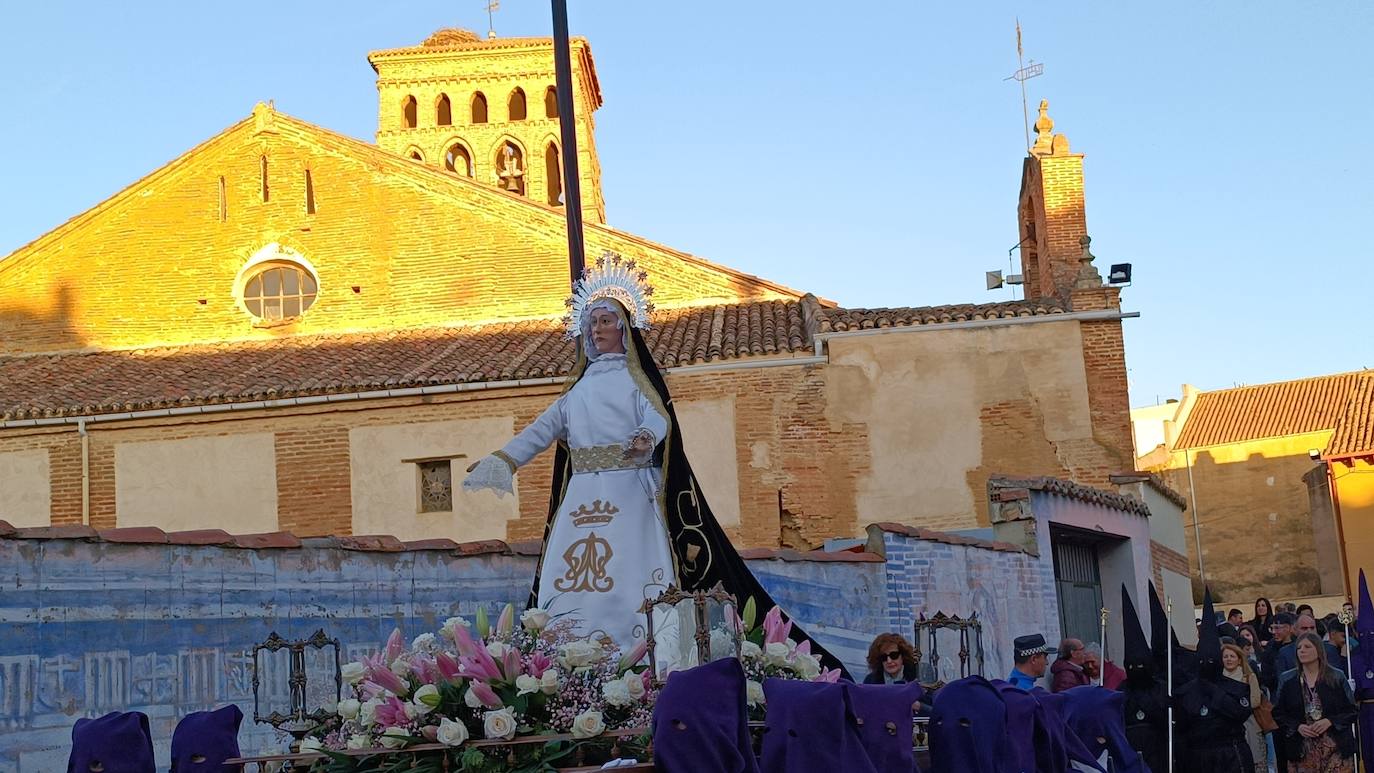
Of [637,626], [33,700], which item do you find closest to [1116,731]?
[637,626]

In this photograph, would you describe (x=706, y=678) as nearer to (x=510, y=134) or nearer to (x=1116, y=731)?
(x=1116, y=731)

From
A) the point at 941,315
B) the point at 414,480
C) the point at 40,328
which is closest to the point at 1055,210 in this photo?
the point at 941,315

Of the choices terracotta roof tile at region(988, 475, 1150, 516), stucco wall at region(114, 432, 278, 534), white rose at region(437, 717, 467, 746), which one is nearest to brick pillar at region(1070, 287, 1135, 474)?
terracotta roof tile at region(988, 475, 1150, 516)

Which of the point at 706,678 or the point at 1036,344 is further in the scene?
the point at 1036,344

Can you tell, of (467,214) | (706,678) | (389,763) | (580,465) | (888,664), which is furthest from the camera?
(467,214)

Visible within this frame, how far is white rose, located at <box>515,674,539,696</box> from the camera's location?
18.4 feet

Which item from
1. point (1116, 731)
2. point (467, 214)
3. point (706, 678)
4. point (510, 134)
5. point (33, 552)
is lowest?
point (1116, 731)

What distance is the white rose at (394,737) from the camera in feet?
18.4

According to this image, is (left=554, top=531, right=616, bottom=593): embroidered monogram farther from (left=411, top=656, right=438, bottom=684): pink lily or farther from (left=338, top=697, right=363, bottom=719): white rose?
(left=338, top=697, right=363, bottom=719): white rose

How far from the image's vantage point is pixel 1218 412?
43.2 m

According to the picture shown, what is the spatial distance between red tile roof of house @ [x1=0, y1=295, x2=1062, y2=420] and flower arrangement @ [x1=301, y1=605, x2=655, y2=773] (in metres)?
14.6

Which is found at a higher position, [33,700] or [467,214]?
[467,214]

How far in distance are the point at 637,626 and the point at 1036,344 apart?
49.8 feet

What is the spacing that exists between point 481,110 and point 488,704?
35264 mm
